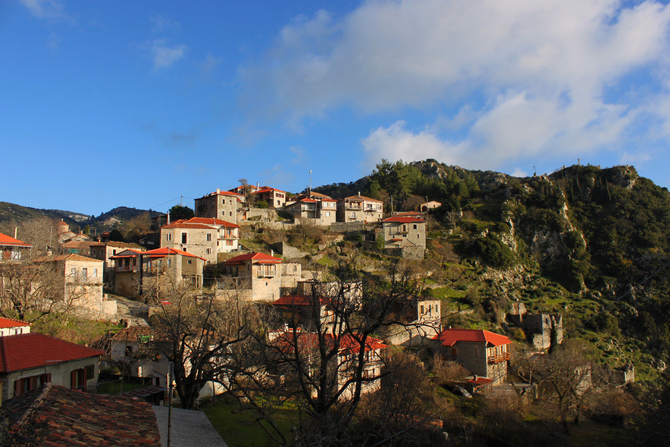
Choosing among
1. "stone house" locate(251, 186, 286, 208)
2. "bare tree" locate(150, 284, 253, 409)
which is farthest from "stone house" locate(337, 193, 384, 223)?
"bare tree" locate(150, 284, 253, 409)

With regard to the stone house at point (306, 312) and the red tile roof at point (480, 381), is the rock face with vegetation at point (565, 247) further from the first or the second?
the stone house at point (306, 312)

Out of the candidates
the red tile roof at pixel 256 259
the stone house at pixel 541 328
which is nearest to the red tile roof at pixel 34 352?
the red tile roof at pixel 256 259

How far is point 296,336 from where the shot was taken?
504 inches

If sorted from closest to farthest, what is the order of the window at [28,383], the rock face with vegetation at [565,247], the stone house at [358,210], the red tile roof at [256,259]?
the window at [28,383], the red tile roof at [256,259], the rock face with vegetation at [565,247], the stone house at [358,210]

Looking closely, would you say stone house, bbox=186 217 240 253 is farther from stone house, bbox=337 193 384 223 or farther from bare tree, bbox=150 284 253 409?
stone house, bbox=337 193 384 223

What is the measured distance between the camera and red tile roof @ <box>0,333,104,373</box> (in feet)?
54.0

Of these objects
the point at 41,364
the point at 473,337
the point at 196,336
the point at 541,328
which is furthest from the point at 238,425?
the point at 541,328

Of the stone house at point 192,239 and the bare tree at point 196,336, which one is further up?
the stone house at point 192,239

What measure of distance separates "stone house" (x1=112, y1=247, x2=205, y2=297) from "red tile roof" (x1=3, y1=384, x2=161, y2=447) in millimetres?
28024

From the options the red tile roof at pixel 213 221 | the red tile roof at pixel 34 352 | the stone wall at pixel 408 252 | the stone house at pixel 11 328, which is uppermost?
the red tile roof at pixel 213 221

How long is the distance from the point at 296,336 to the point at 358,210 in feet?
171

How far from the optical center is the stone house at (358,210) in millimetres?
63469

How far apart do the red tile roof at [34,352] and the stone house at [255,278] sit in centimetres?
1841

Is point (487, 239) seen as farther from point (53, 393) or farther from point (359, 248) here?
point (53, 393)
